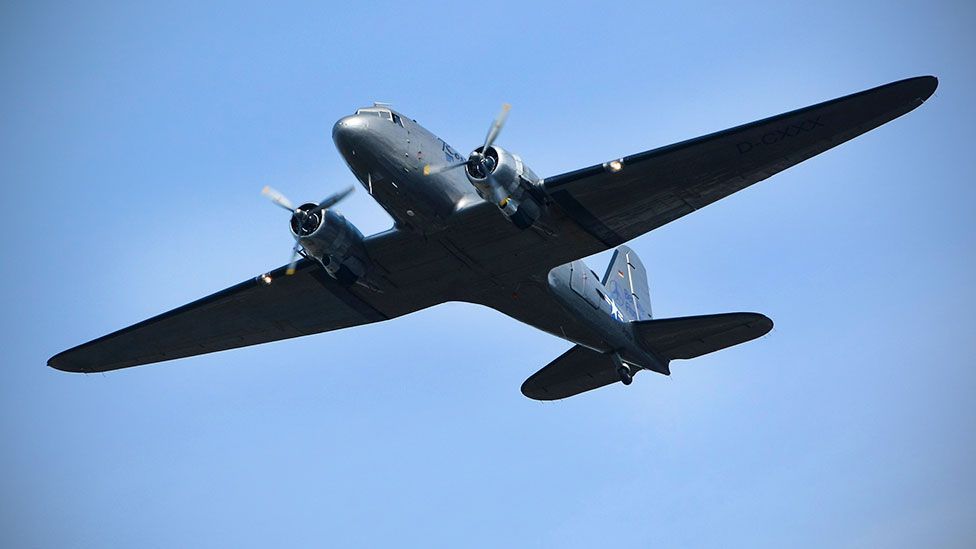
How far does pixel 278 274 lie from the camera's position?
1254 inches

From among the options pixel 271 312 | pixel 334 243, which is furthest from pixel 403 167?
pixel 271 312

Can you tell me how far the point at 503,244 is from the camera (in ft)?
96.0

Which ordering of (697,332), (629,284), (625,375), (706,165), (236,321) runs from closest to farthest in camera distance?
(706,165) < (697,332) < (625,375) < (236,321) < (629,284)

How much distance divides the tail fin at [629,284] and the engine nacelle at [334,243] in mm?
9369

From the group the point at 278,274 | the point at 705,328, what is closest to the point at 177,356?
the point at 278,274

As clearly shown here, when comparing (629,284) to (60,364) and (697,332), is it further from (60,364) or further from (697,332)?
(60,364)

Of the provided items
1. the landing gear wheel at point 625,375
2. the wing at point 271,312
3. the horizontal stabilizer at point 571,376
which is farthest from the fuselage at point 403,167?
the horizontal stabilizer at point 571,376

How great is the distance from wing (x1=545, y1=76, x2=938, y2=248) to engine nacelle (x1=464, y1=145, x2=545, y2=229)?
23.1 inches

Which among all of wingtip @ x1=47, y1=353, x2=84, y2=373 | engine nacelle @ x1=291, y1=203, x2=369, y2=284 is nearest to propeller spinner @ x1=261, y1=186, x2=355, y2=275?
engine nacelle @ x1=291, y1=203, x2=369, y2=284

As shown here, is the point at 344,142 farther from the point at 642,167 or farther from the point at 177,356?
the point at 177,356

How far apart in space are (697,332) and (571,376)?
15.4ft

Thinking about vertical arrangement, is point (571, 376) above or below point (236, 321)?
below

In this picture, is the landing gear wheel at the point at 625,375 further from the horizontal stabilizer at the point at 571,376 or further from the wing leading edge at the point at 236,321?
the wing leading edge at the point at 236,321

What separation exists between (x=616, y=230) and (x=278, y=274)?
32.3 ft
